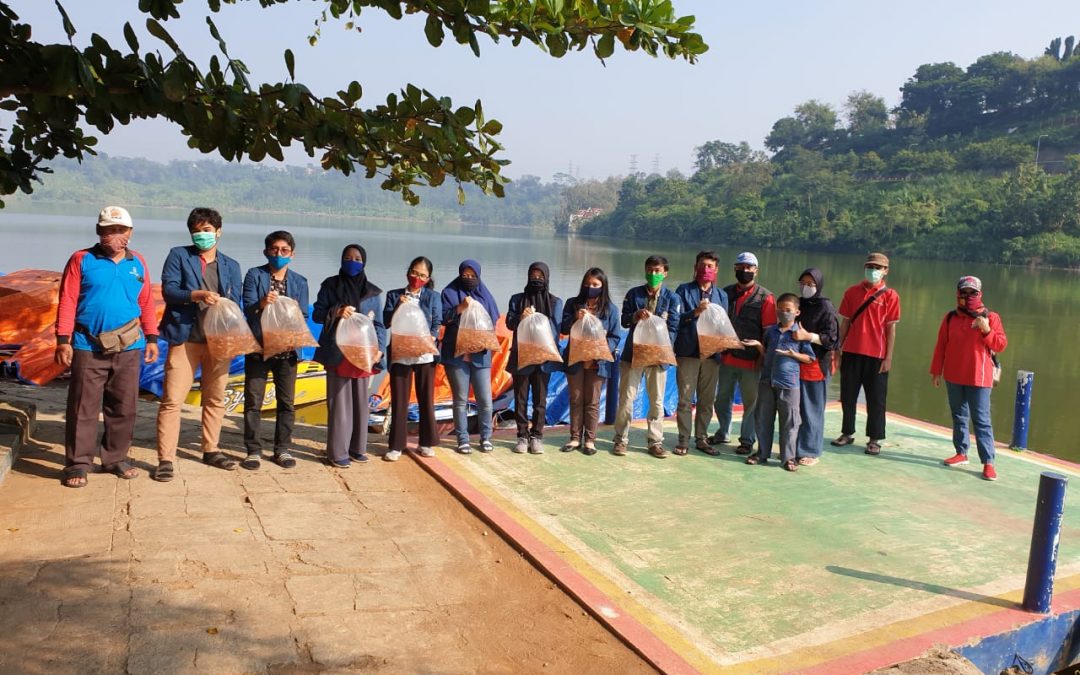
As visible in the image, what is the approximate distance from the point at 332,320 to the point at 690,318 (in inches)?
92.7

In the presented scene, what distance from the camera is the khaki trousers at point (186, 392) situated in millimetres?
4754

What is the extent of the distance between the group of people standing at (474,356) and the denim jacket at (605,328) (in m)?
0.01

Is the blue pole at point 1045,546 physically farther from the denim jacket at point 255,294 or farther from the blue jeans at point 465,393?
the denim jacket at point 255,294

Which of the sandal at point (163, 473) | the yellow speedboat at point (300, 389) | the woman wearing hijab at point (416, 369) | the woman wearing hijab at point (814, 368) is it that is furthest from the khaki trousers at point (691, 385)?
the yellow speedboat at point (300, 389)

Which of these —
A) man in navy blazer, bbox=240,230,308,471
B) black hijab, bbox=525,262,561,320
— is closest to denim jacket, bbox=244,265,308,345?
man in navy blazer, bbox=240,230,308,471

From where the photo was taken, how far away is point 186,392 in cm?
480

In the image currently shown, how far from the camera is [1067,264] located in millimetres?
40469

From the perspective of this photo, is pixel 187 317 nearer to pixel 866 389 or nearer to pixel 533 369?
pixel 533 369

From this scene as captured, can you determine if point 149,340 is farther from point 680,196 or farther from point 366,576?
point 680,196

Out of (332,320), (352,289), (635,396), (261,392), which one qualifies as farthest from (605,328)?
(261,392)

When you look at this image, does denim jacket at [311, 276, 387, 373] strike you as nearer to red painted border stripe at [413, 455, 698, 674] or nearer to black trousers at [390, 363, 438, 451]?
black trousers at [390, 363, 438, 451]

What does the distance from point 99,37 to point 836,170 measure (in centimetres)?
6812

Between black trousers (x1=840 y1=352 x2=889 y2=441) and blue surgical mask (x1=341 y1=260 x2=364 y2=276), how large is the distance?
345cm

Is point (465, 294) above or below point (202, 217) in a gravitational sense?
below
